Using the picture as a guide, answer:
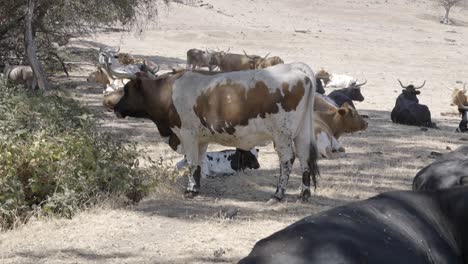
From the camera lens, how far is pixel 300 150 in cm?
879

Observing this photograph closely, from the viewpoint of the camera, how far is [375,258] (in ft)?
11.3

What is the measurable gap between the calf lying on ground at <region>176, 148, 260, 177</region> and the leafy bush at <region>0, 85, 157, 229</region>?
1.02m

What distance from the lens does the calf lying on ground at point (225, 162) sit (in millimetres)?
9789

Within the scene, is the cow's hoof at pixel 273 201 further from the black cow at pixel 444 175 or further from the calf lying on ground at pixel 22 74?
the calf lying on ground at pixel 22 74

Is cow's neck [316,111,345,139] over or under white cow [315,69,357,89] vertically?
over

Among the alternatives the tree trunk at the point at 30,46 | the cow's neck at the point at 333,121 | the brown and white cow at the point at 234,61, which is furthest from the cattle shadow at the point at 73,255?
the brown and white cow at the point at 234,61

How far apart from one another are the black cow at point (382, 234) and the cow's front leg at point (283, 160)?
14.3 feet

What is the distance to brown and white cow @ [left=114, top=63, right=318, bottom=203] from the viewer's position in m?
8.44

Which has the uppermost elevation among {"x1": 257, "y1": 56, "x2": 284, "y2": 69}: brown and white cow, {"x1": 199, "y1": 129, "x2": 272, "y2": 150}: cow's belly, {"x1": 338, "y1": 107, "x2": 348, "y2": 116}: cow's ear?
{"x1": 199, "y1": 129, "x2": 272, "y2": 150}: cow's belly

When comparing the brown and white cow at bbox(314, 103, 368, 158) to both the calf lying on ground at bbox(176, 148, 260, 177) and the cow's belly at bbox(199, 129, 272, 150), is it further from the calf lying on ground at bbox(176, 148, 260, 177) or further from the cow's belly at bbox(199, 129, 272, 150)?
the cow's belly at bbox(199, 129, 272, 150)

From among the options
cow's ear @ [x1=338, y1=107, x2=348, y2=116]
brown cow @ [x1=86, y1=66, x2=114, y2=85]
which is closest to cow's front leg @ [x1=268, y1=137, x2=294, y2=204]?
cow's ear @ [x1=338, y1=107, x2=348, y2=116]

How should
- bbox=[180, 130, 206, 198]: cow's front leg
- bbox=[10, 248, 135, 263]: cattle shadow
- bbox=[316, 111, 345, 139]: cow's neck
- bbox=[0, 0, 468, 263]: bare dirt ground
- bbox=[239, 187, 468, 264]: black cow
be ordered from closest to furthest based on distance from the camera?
bbox=[239, 187, 468, 264]: black cow
bbox=[10, 248, 135, 263]: cattle shadow
bbox=[0, 0, 468, 263]: bare dirt ground
bbox=[180, 130, 206, 198]: cow's front leg
bbox=[316, 111, 345, 139]: cow's neck

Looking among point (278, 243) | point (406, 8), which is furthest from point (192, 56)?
point (406, 8)

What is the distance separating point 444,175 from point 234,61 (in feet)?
62.2
